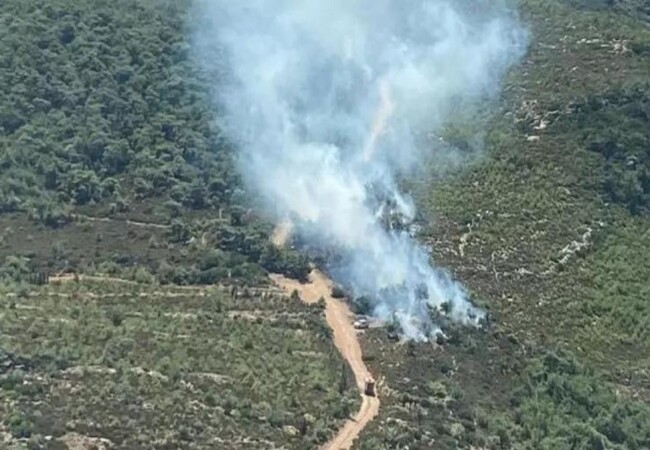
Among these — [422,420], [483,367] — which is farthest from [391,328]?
[422,420]

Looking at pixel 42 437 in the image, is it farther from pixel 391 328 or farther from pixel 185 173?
pixel 185 173

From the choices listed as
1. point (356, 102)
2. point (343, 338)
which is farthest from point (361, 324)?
point (356, 102)

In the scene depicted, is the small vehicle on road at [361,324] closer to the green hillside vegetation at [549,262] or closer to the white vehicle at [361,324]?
the white vehicle at [361,324]

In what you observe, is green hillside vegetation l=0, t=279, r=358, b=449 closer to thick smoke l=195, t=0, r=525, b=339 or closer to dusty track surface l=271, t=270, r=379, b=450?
dusty track surface l=271, t=270, r=379, b=450

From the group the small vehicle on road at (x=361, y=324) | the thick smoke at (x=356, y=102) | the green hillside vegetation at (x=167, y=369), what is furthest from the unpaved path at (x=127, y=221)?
the small vehicle on road at (x=361, y=324)

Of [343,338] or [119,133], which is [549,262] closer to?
[343,338]

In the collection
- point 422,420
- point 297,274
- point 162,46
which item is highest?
point 162,46

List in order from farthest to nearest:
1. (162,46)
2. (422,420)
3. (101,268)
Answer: (162,46), (101,268), (422,420)
